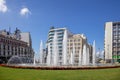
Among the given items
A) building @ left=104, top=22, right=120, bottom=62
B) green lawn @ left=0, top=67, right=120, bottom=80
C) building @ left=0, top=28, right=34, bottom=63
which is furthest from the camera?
building @ left=104, top=22, right=120, bottom=62

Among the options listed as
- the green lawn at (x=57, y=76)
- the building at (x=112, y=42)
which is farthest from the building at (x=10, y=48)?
the green lawn at (x=57, y=76)

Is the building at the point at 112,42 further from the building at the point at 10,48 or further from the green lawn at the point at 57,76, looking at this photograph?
the green lawn at the point at 57,76

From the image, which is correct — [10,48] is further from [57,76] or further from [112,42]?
[57,76]

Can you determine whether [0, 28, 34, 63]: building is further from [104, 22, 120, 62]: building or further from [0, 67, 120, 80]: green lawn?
[0, 67, 120, 80]: green lawn

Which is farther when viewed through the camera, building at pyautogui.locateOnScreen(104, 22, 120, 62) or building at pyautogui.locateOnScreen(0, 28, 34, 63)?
building at pyautogui.locateOnScreen(104, 22, 120, 62)

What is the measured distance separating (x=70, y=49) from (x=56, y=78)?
104713mm

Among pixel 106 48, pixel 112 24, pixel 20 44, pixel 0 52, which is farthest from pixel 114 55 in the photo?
pixel 0 52

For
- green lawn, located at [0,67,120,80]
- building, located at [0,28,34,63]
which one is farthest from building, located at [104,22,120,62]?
green lawn, located at [0,67,120,80]

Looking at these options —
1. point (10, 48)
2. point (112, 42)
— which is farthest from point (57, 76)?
point (112, 42)

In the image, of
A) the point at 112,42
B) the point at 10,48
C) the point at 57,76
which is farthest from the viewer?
the point at 112,42

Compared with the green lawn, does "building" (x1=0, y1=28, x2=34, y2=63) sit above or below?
above

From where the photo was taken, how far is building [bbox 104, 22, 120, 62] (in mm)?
116213

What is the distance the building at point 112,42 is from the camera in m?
116

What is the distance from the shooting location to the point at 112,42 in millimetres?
119250
